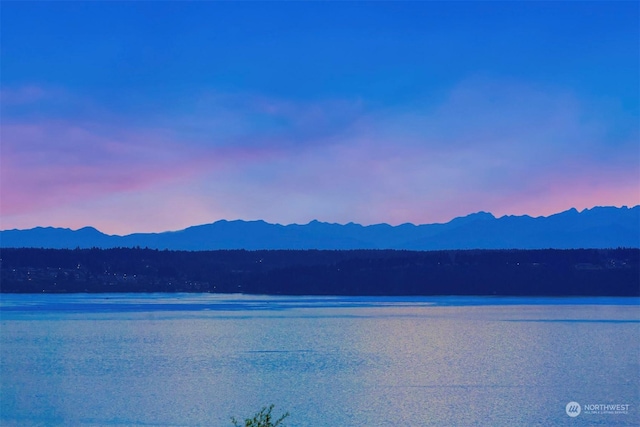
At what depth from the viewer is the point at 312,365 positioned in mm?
47812

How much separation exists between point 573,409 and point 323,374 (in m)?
14.3

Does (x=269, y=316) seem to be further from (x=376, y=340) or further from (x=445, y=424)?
(x=445, y=424)

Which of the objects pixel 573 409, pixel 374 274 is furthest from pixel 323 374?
pixel 374 274

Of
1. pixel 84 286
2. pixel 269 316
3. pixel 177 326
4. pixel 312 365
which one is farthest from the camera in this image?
pixel 84 286

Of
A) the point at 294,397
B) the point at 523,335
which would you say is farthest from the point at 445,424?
the point at 523,335

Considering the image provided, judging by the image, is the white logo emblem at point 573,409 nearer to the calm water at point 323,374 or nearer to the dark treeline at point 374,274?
the calm water at point 323,374

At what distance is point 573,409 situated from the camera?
1328 inches

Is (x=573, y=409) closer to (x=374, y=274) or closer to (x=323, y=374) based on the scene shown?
(x=323, y=374)

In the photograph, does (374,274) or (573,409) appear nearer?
(573,409)

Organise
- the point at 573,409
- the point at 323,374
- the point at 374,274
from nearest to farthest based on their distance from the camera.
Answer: the point at 573,409 < the point at 323,374 < the point at 374,274

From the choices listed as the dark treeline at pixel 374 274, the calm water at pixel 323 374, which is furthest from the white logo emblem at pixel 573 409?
the dark treeline at pixel 374 274

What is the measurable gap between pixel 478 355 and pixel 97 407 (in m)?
26.8

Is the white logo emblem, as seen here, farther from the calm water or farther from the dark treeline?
the dark treeline

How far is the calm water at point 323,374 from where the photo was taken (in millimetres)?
33312
